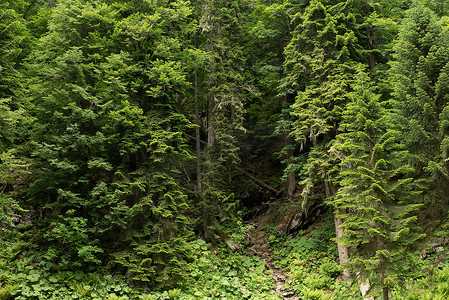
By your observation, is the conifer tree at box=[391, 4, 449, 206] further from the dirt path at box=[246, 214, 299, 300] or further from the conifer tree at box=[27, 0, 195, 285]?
the conifer tree at box=[27, 0, 195, 285]

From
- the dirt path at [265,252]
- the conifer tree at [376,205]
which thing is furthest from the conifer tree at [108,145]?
the conifer tree at [376,205]

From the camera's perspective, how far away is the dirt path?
1075 cm

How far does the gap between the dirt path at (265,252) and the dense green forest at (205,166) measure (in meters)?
0.08

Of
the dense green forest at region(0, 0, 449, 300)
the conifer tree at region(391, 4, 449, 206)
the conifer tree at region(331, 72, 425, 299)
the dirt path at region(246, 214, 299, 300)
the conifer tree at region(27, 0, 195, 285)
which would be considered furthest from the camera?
the dirt path at region(246, 214, 299, 300)

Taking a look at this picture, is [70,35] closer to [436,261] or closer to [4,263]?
[4,263]

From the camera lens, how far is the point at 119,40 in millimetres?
12211

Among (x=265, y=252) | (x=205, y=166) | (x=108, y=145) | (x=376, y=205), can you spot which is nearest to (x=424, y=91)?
(x=376, y=205)

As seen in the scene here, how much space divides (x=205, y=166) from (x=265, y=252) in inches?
188

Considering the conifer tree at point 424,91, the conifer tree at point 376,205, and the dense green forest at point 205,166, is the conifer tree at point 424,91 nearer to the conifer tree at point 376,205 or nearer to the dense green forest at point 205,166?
the dense green forest at point 205,166

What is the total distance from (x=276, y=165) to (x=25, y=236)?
549 inches

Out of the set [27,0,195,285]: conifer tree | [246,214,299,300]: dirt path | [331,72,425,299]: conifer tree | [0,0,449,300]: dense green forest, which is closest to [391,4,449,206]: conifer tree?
[0,0,449,300]: dense green forest

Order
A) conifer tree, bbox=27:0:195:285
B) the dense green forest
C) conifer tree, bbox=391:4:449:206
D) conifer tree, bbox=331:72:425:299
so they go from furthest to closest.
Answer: conifer tree, bbox=27:0:195:285
conifer tree, bbox=391:4:449:206
the dense green forest
conifer tree, bbox=331:72:425:299

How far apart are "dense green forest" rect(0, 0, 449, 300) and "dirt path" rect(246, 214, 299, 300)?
0.27 feet

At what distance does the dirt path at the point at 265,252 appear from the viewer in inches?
423
